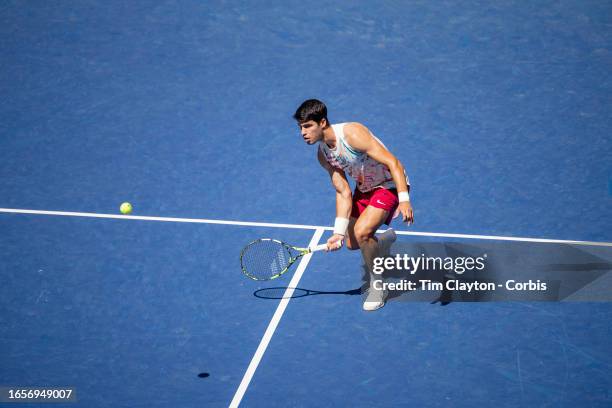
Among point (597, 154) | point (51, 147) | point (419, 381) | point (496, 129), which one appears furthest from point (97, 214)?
point (597, 154)

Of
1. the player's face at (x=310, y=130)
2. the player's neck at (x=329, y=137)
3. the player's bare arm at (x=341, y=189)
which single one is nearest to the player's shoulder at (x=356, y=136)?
the player's neck at (x=329, y=137)

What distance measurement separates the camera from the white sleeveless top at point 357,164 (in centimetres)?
874

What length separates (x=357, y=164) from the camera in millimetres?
8891

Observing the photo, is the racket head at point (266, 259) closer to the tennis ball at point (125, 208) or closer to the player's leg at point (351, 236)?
the player's leg at point (351, 236)

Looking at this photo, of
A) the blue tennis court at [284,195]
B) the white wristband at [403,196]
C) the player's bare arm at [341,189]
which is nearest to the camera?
the blue tennis court at [284,195]

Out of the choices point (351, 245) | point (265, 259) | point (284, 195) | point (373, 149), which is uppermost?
point (373, 149)

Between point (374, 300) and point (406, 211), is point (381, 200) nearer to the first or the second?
point (406, 211)

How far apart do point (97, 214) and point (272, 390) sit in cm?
360

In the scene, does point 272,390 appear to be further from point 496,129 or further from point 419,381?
point 496,129

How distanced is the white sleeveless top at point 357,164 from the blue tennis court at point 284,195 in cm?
103

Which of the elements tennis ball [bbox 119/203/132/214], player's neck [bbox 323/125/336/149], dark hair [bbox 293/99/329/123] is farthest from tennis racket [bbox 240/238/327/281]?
tennis ball [bbox 119/203/132/214]

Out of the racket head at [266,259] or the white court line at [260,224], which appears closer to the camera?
the racket head at [266,259]

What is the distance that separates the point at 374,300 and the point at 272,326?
1103 millimetres

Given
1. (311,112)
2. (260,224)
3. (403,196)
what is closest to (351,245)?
(403,196)
